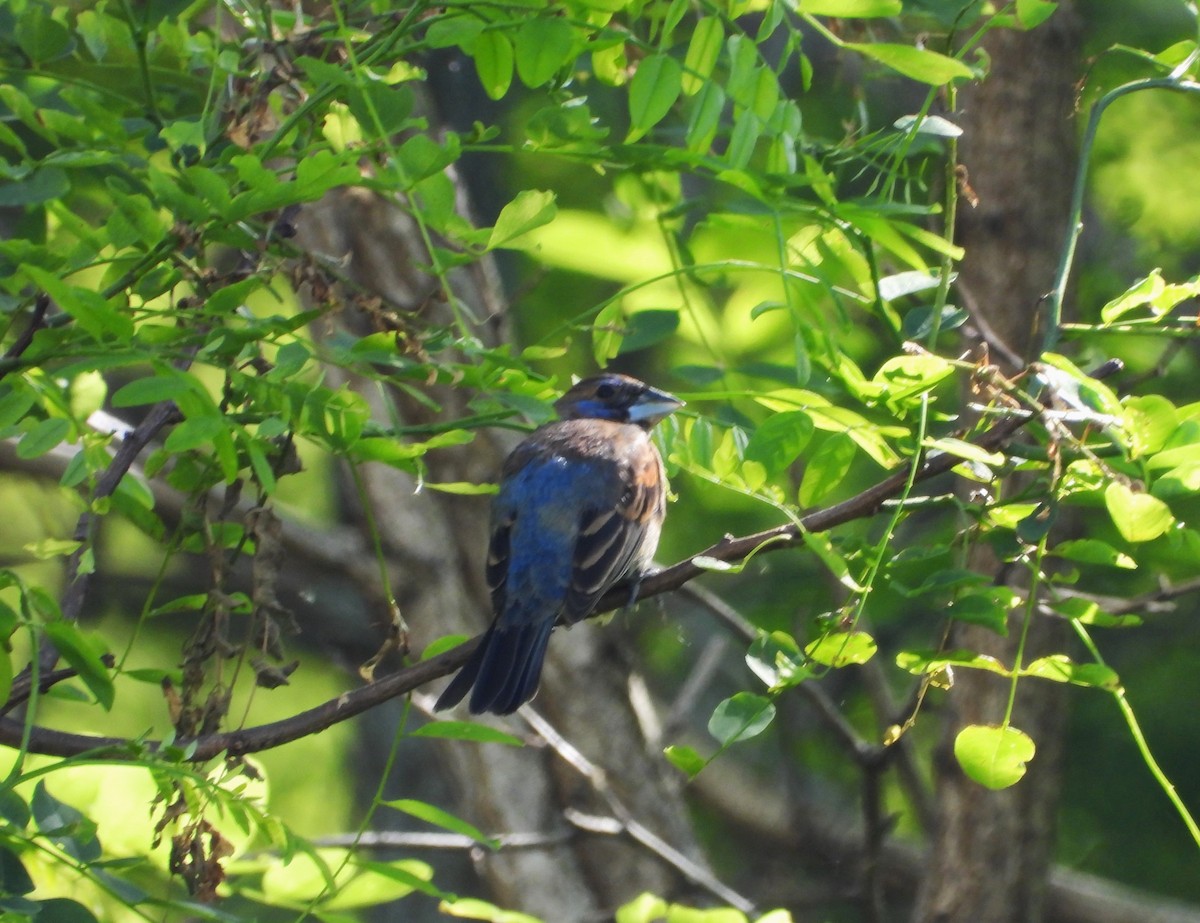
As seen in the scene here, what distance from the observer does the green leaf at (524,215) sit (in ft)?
7.22

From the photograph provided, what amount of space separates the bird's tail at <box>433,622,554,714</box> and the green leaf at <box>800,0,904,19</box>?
5.18 ft

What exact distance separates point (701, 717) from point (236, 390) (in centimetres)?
512

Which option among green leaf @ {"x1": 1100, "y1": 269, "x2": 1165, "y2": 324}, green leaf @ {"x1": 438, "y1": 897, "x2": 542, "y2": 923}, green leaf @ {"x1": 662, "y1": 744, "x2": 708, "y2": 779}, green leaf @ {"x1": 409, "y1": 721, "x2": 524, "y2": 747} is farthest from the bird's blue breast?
green leaf @ {"x1": 1100, "y1": 269, "x2": 1165, "y2": 324}

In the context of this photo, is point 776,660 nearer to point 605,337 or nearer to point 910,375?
point 910,375

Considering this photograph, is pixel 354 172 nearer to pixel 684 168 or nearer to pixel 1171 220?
pixel 684 168

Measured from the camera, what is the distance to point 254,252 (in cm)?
270

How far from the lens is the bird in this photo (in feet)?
11.2

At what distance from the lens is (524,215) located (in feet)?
7.27

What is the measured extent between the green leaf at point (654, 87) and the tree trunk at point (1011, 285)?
230cm

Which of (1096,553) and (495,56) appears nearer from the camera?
(1096,553)

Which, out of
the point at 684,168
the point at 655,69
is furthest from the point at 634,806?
Answer: the point at 655,69

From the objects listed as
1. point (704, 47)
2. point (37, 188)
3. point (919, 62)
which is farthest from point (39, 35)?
point (919, 62)

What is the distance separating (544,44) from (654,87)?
0.65 ft

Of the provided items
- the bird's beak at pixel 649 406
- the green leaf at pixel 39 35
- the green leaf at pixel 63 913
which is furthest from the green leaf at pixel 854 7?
the bird's beak at pixel 649 406
